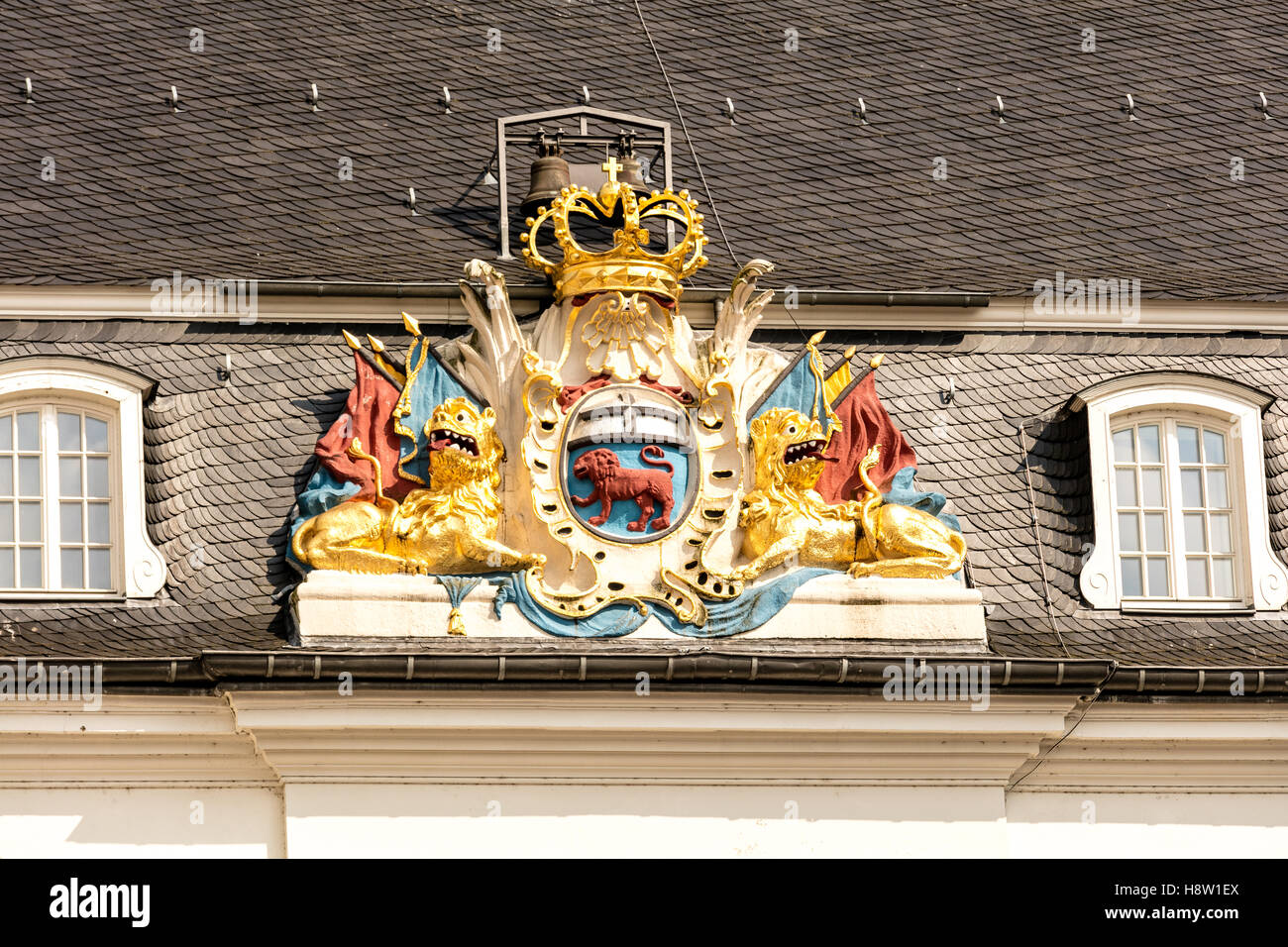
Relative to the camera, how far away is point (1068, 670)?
2016 cm

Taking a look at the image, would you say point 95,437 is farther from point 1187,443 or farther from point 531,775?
point 1187,443

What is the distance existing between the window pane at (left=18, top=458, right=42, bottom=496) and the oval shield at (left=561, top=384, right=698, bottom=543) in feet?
11.4

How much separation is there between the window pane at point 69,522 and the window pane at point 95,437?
0.39 metres

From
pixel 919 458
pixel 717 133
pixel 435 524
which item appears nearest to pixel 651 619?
pixel 435 524

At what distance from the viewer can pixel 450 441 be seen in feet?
67.7

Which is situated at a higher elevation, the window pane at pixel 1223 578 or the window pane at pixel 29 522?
the window pane at pixel 29 522

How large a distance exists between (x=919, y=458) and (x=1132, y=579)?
1.67 meters

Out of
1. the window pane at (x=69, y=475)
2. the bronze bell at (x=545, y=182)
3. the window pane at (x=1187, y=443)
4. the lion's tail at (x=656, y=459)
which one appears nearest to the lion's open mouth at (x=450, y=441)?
the lion's tail at (x=656, y=459)

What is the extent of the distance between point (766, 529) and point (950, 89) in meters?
5.64

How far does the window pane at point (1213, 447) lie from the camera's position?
21859 mm

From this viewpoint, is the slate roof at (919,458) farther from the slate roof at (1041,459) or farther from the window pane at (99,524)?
the window pane at (99,524)
